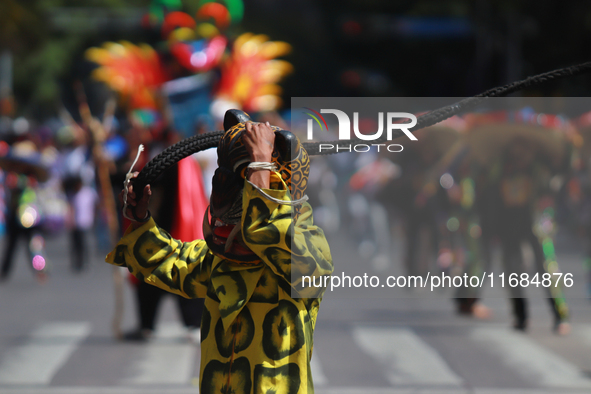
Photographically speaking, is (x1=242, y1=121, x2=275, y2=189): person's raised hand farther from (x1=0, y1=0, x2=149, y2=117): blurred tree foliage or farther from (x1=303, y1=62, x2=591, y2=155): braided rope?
(x1=0, y1=0, x2=149, y2=117): blurred tree foliage

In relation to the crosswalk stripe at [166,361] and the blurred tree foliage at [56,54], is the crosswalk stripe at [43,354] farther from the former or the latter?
the blurred tree foliage at [56,54]

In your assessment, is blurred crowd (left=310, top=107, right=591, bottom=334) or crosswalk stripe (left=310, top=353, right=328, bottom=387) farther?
crosswalk stripe (left=310, top=353, right=328, bottom=387)

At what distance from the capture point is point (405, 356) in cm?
613

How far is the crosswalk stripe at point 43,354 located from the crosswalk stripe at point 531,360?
3389 mm

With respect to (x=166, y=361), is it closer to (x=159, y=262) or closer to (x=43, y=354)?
(x=43, y=354)

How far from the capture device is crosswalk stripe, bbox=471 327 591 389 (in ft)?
17.8

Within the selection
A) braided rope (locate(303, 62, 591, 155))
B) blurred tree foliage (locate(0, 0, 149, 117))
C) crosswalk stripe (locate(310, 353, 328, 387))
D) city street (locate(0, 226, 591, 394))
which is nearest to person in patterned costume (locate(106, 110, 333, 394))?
braided rope (locate(303, 62, 591, 155))

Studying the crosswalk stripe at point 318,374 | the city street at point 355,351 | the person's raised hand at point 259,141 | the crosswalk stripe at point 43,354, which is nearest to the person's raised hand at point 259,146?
the person's raised hand at point 259,141

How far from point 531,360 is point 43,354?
3785mm

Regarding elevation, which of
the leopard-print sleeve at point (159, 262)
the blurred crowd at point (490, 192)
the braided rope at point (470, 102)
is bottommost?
the leopard-print sleeve at point (159, 262)

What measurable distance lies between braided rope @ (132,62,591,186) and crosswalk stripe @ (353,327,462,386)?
319 centimetres

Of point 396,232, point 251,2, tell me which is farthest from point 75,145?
point 251,2

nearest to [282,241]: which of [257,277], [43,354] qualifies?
[257,277]

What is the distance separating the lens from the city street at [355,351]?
538 cm
